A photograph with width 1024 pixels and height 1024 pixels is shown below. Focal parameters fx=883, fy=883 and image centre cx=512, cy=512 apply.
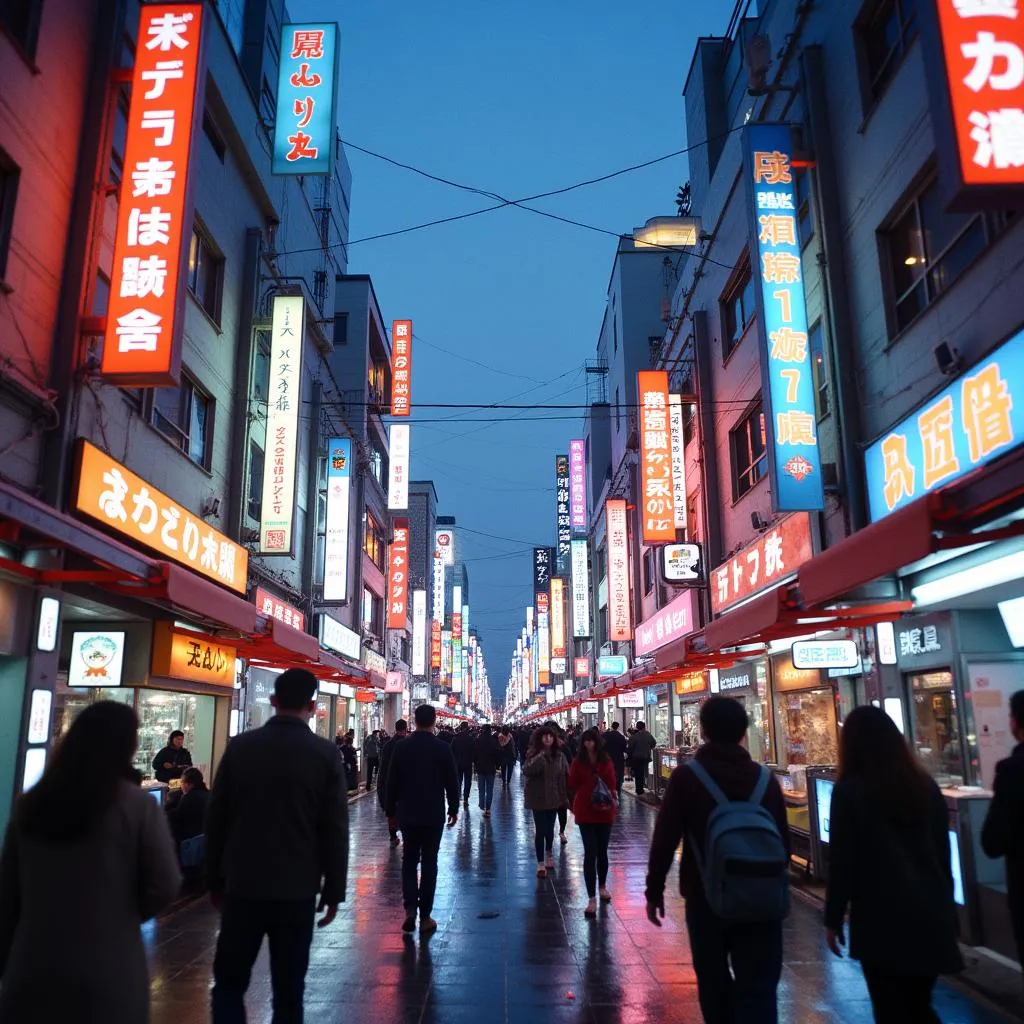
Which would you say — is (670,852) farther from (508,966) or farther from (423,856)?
(423,856)

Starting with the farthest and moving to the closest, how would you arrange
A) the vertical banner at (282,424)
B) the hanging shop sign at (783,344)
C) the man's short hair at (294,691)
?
the vertical banner at (282,424), the hanging shop sign at (783,344), the man's short hair at (294,691)

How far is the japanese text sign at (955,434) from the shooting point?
26.0 ft

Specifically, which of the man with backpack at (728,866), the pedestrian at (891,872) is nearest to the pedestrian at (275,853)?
the man with backpack at (728,866)

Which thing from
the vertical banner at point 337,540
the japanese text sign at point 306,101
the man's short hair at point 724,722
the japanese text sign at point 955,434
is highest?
the japanese text sign at point 306,101

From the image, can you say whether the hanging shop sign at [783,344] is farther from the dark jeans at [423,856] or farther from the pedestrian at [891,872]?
the pedestrian at [891,872]

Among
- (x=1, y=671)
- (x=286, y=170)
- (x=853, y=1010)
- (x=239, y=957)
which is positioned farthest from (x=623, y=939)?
(x=286, y=170)

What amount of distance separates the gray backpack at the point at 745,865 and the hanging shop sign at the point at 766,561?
10075 millimetres

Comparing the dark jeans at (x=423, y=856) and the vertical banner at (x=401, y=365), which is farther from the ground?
the vertical banner at (x=401, y=365)

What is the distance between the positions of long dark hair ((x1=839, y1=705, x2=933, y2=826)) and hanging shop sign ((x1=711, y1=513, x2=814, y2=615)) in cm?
980

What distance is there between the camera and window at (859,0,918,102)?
1108 centimetres

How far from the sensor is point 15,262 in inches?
368

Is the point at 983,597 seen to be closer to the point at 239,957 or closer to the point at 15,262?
the point at 239,957

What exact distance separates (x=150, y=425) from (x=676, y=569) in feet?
39.3

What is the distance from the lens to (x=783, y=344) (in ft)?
41.2
